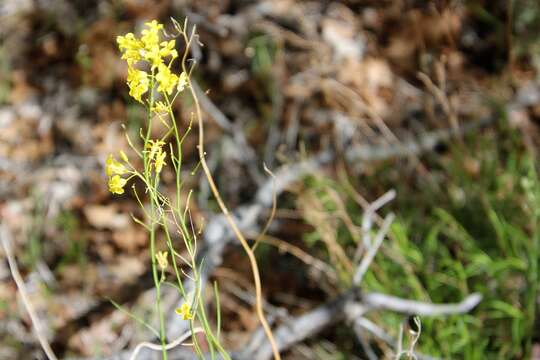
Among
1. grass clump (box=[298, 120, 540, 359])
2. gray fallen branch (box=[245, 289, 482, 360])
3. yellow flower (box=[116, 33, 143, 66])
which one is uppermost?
yellow flower (box=[116, 33, 143, 66])

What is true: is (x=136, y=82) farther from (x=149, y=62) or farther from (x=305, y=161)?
(x=305, y=161)

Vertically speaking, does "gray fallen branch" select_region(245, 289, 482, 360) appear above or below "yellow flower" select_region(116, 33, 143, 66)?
below

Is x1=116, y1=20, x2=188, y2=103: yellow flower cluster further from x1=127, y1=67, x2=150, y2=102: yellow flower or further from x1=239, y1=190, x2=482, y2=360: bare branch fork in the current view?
x1=239, y1=190, x2=482, y2=360: bare branch fork

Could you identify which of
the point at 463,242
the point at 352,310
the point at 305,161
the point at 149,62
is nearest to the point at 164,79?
the point at 149,62

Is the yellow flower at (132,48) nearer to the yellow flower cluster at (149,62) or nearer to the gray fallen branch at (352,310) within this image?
the yellow flower cluster at (149,62)

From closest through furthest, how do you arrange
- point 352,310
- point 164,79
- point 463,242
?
point 164,79, point 352,310, point 463,242

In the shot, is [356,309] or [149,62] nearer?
[149,62]

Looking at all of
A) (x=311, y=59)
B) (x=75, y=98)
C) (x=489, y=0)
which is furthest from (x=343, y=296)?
(x=489, y=0)

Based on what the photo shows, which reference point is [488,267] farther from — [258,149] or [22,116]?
[22,116]

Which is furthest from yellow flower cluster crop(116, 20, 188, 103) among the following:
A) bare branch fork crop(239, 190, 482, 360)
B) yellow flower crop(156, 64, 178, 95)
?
→ bare branch fork crop(239, 190, 482, 360)

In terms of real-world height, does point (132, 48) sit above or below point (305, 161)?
above
